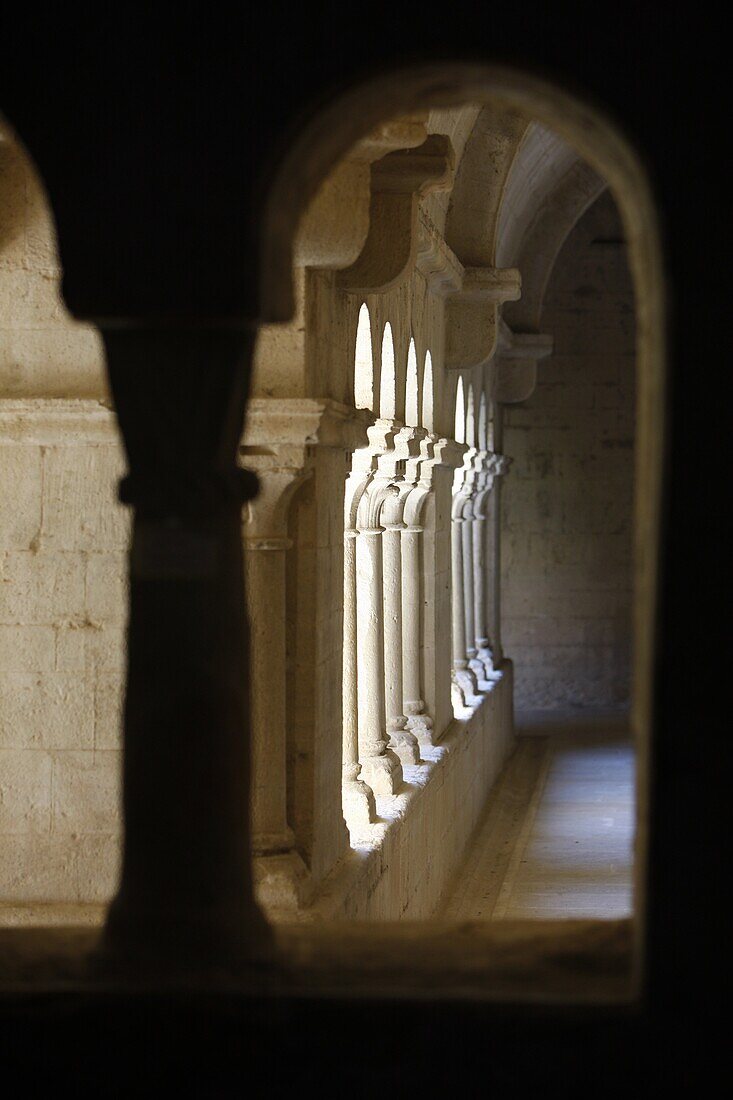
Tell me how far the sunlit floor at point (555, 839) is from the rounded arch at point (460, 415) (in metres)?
2.65

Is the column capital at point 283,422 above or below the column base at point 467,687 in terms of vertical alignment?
above

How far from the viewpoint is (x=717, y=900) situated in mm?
2512

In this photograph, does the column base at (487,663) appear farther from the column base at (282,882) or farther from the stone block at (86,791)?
the stone block at (86,791)

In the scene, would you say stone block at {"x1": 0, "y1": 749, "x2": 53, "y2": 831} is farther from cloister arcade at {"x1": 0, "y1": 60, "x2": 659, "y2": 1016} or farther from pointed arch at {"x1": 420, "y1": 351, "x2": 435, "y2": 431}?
pointed arch at {"x1": 420, "y1": 351, "x2": 435, "y2": 431}

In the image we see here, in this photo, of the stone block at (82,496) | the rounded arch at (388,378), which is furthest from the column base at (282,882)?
the rounded arch at (388,378)

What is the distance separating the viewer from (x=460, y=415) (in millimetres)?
10344

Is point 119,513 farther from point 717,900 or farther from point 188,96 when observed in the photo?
point 717,900

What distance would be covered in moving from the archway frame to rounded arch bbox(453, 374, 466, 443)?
724 cm

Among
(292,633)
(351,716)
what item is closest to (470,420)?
(351,716)

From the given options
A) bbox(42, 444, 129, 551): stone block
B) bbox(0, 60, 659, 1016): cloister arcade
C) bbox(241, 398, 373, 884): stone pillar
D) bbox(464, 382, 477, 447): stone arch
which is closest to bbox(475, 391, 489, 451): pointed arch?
bbox(464, 382, 477, 447): stone arch

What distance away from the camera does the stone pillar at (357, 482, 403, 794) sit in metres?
7.07

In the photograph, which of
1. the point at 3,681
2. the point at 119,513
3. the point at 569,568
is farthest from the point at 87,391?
the point at 569,568

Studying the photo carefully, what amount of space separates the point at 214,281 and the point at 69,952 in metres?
1.28

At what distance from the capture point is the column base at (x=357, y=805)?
21.2 feet
